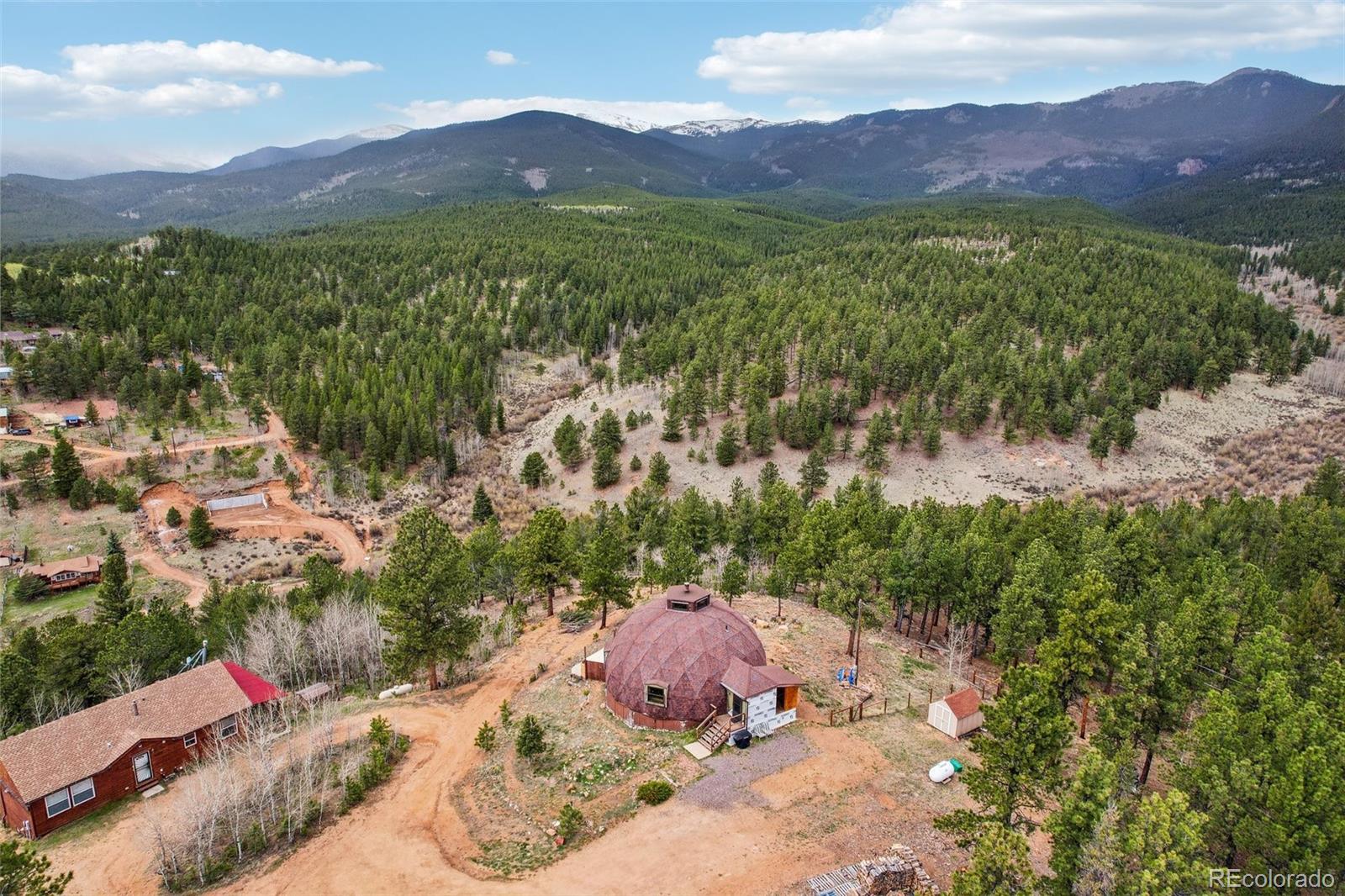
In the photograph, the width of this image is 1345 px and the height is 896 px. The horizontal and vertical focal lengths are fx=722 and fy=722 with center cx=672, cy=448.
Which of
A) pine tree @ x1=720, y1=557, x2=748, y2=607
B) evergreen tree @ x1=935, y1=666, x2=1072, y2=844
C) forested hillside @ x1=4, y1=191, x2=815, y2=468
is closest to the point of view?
evergreen tree @ x1=935, y1=666, x2=1072, y2=844

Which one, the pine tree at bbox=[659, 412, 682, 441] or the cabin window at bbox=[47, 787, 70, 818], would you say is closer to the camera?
the cabin window at bbox=[47, 787, 70, 818]

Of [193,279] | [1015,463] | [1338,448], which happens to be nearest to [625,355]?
[1015,463]

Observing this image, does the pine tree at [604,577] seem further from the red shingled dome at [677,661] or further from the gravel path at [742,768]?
the gravel path at [742,768]

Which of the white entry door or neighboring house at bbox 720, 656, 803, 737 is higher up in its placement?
neighboring house at bbox 720, 656, 803, 737

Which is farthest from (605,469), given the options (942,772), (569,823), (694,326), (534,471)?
(569,823)

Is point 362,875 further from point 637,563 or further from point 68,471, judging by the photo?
point 68,471

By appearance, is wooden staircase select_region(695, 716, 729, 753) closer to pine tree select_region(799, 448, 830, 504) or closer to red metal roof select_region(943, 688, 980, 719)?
red metal roof select_region(943, 688, 980, 719)

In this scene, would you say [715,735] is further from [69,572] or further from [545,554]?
[69,572]

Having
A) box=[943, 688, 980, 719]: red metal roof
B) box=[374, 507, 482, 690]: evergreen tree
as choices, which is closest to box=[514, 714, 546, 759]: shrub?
box=[374, 507, 482, 690]: evergreen tree

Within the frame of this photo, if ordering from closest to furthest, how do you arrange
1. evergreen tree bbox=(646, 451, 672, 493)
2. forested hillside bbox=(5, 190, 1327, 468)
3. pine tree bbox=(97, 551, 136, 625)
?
pine tree bbox=(97, 551, 136, 625) → evergreen tree bbox=(646, 451, 672, 493) → forested hillside bbox=(5, 190, 1327, 468)
